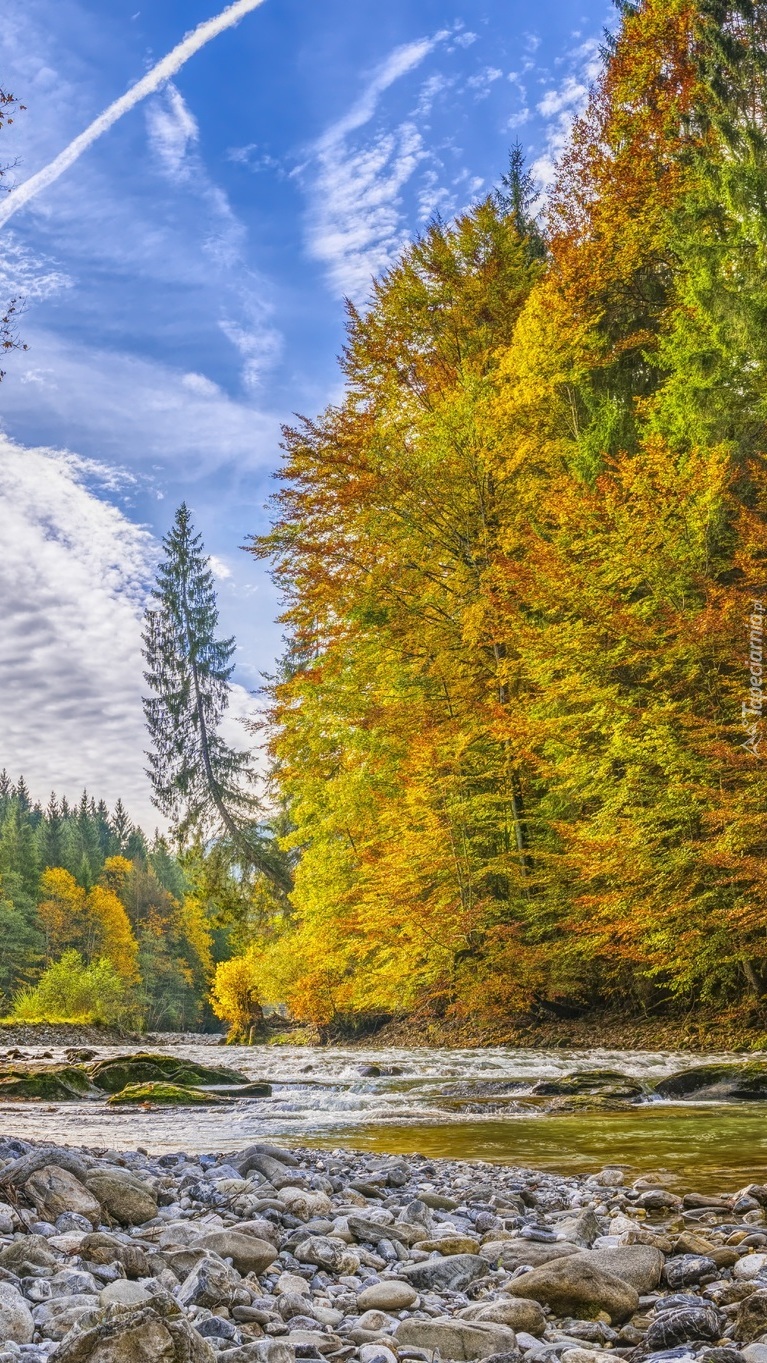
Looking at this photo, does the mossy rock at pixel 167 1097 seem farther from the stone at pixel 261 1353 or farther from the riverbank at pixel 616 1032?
the stone at pixel 261 1353

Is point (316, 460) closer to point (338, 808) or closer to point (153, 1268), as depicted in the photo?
point (338, 808)

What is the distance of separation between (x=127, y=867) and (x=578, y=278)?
56.8 metres

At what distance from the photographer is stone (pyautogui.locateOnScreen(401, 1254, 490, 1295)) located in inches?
117

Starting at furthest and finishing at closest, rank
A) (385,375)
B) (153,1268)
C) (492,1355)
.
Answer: (385,375), (153,1268), (492,1355)

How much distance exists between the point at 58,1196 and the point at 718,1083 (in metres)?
6.69

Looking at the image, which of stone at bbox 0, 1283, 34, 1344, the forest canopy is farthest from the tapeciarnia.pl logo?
stone at bbox 0, 1283, 34, 1344

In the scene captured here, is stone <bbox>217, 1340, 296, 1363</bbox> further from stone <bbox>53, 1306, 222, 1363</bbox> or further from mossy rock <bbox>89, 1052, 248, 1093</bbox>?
mossy rock <bbox>89, 1052, 248, 1093</bbox>

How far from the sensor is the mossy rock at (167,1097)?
9352mm

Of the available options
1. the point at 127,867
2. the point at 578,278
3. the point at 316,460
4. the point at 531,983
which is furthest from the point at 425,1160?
the point at 127,867

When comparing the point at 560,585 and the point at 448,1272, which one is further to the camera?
the point at 560,585

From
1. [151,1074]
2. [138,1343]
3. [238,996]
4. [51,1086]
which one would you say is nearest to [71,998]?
[238,996]

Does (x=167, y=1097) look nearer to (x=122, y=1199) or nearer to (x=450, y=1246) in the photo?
(x=122, y=1199)

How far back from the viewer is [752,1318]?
8.01 ft

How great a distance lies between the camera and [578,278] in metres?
16.5
